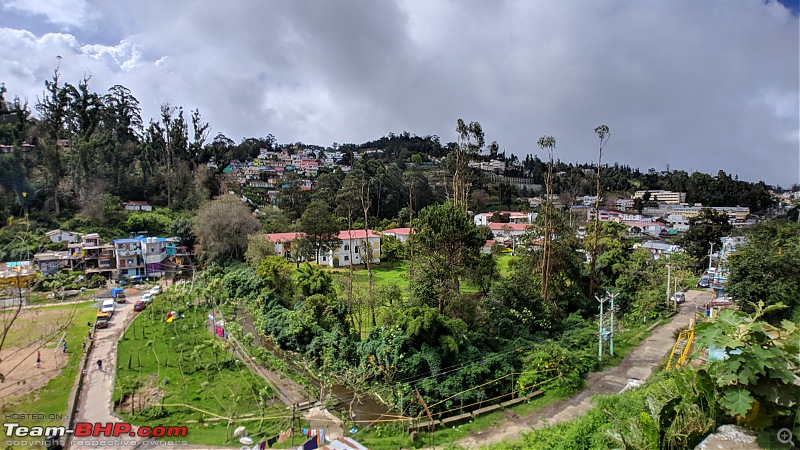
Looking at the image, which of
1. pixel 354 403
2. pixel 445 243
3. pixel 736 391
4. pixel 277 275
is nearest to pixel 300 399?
pixel 354 403

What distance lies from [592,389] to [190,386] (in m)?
12.6

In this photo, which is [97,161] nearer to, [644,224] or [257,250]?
[257,250]

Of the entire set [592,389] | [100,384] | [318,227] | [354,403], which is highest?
[318,227]

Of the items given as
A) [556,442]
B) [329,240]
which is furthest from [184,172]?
[556,442]

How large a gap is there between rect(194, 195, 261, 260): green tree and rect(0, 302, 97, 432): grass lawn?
28.2ft

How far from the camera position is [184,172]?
4259 cm

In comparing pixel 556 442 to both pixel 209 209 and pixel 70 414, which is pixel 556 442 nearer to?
pixel 70 414

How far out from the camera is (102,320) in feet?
62.4

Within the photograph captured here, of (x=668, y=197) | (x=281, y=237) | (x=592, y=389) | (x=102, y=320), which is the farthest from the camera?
(x=668, y=197)

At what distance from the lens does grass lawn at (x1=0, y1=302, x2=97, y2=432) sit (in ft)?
36.9

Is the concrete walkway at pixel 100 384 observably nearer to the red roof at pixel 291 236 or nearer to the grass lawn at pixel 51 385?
the grass lawn at pixel 51 385

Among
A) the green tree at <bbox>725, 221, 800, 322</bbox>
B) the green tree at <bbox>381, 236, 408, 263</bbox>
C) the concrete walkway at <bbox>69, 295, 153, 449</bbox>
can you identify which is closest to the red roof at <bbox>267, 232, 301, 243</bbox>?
the green tree at <bbox>381, 236, 408, 263</bbox>

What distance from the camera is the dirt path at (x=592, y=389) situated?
9594 mm

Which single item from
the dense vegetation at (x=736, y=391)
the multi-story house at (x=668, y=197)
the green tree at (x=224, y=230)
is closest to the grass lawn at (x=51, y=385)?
the green tree at (x=224, y=230)
